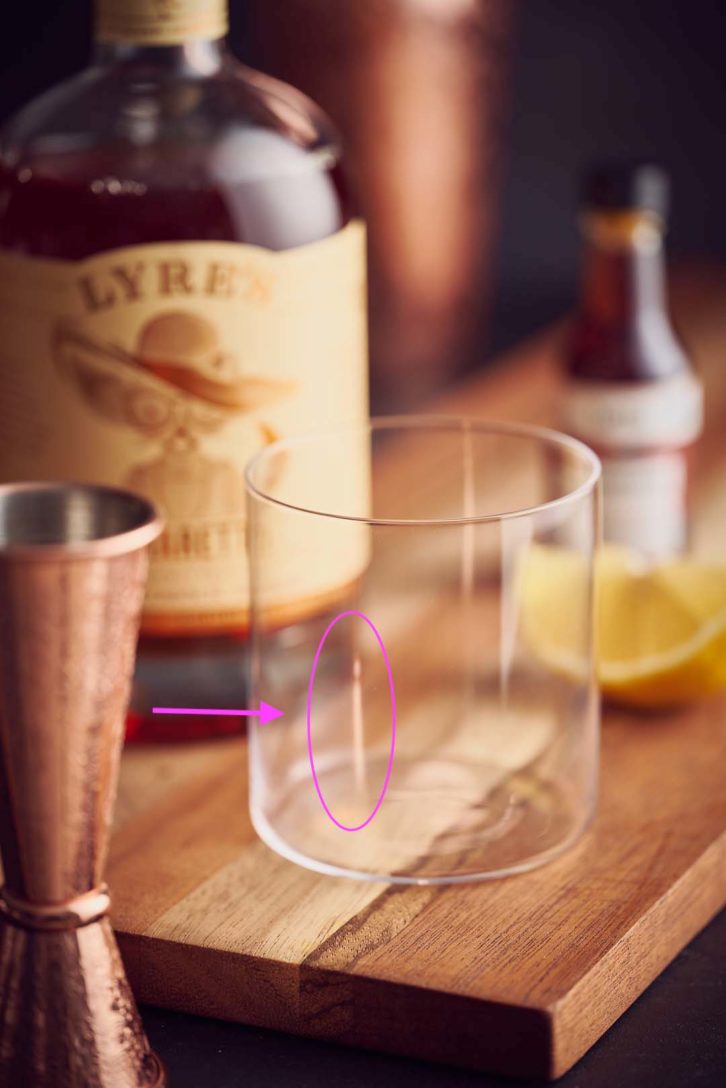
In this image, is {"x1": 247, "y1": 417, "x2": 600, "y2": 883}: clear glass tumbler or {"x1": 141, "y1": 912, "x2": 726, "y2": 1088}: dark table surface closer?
{"x1": 141, "y1": 912, "x2": 726, "y2": 1088}: dark table surface

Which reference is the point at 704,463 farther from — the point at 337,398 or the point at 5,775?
the point at 5,775

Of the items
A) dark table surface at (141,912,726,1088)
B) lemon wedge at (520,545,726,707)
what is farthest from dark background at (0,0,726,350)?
dark table surface at (141,912,726,1088)

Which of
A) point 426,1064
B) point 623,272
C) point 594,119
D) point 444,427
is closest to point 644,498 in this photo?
point 623,272

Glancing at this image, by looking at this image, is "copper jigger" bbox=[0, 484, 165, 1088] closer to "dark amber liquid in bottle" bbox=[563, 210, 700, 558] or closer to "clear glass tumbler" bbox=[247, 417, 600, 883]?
"clear glass tumbler" bbox=[247, 417, 600, 883]

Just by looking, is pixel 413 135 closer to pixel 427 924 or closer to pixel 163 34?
pixel 163 34

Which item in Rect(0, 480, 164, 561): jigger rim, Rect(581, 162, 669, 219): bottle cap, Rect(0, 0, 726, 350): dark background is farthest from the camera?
Rect(0, 0, 726, 350): dark background

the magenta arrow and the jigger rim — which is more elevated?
the jigger rim

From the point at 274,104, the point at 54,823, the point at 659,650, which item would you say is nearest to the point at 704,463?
the point at 659,650
